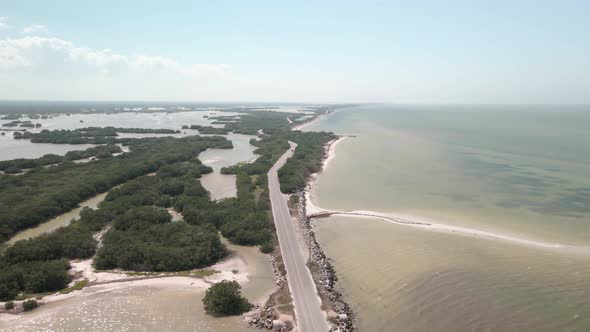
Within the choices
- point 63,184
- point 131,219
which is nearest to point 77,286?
point 131,219

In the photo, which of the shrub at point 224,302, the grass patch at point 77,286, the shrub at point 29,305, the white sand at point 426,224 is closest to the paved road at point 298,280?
the shrub at point 224,302

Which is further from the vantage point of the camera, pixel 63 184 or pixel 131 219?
pixel 63 184

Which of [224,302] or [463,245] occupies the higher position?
[224,302]

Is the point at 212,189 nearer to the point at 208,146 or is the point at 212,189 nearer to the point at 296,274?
the point at 296,274

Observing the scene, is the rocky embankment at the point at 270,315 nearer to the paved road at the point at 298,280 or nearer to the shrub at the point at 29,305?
the paved road at the point at 298,280

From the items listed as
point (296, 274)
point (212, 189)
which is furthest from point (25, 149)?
point (296, 274)

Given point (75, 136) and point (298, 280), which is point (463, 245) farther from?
point (75, 136)
